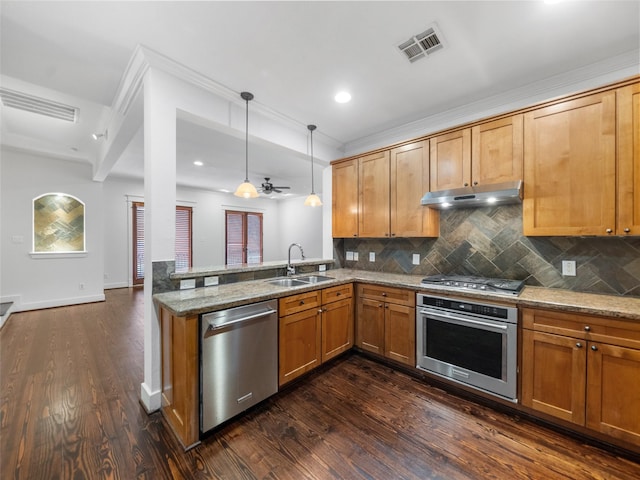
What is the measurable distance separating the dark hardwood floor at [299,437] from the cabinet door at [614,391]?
0.62 feet

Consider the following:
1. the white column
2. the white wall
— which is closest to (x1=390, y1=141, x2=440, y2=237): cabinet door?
the white column

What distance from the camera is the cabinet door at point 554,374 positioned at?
173cm

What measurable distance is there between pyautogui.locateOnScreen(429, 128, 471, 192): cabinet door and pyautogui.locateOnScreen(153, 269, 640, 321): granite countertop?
3.64ft

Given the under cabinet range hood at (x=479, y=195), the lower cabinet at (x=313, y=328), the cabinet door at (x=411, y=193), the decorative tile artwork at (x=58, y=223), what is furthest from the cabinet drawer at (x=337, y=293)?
the decorative tile artwork at (x=58, y=223)

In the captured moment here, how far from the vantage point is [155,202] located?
79.5 inches

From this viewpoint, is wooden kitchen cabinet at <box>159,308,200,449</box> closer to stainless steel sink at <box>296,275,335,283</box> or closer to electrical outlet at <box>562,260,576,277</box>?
stainless steel sink at <box>296,275,335,283</box>

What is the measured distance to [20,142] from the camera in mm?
4207

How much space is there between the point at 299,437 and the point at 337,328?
113 cm

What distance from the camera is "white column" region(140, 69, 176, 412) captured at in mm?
2020

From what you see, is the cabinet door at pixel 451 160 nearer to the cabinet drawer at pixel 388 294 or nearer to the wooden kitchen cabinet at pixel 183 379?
the cabinet drawer at pixel 388 294

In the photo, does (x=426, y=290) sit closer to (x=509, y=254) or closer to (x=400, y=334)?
(x=400, y=334)

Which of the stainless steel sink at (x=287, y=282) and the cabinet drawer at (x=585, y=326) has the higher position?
the stainless steel sink at (x=287, y=282)

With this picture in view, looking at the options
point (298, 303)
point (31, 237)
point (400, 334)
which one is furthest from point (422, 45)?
point (31, 237)

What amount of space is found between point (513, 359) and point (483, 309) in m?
0.40
